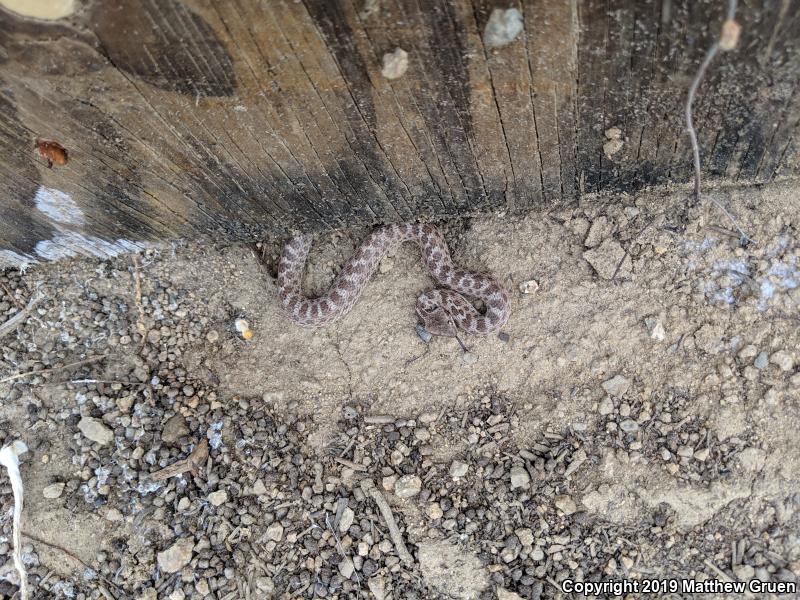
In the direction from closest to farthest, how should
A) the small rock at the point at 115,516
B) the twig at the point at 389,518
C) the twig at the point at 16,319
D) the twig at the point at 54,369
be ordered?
the twig at the point at 389,518 < the small rock at the point at 115,516 < the twig at the point at 54,369 < the twig at the point at 16,319

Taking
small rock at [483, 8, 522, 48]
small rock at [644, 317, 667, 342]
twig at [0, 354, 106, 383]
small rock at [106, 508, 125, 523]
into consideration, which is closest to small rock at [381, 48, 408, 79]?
small rock at [483, 8, 522, 48]

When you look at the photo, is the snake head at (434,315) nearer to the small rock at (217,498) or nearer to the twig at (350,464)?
the twig at (350,464)

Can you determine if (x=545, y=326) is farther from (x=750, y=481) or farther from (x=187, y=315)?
(x=187, y=315)

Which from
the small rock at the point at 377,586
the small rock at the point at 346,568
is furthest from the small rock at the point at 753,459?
the small rock at the point at 346,568

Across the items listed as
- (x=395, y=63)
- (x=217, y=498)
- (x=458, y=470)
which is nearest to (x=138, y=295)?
(x=217, y=498)

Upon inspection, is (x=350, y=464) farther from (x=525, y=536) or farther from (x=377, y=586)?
(x=525, y=536)

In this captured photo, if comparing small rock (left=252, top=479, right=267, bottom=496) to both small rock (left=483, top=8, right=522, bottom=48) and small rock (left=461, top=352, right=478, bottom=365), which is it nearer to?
small rock (left=461, top=352, right=478, bottom=365)
